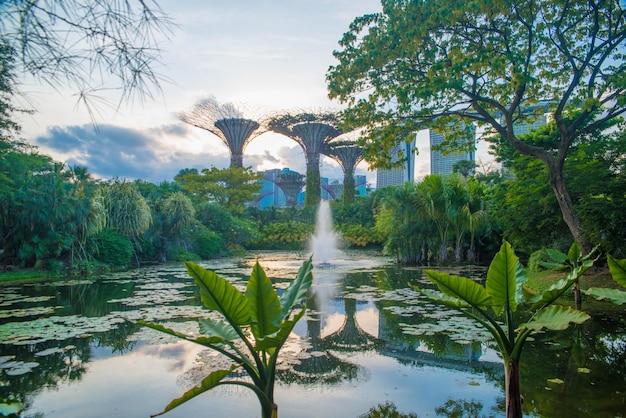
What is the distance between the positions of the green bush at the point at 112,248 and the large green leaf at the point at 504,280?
14.0 metres

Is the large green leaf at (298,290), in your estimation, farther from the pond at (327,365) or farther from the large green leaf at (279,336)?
the pond at (327,365)

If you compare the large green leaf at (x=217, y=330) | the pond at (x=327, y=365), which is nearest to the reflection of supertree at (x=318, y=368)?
the pond at (x=327, y=365)

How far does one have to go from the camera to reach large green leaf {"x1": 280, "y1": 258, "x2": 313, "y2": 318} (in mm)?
2399

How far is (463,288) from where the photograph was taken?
91.8 inches

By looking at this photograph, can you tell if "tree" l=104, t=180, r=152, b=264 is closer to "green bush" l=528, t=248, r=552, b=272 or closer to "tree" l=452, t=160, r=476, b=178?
"green bush" l=528, t=248, r=552, b=272

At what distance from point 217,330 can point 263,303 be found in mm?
451

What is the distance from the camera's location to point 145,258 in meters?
17.5

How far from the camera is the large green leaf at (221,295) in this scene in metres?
2.05

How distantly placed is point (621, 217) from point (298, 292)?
6.94 metres

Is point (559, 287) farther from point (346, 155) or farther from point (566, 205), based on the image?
point (346, 155)

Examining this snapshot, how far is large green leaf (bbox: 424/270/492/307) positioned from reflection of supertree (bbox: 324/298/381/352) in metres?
2.46

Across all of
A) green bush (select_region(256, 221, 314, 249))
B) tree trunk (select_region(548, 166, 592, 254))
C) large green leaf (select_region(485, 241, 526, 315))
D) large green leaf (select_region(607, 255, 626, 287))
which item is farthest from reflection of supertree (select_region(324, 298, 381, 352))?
green bush (select_region(256, 221, 314, 249))

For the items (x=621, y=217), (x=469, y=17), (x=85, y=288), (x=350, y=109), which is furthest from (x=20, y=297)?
(x=621, y=217)

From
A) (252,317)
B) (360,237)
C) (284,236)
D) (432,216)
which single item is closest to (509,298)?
(252,317)
